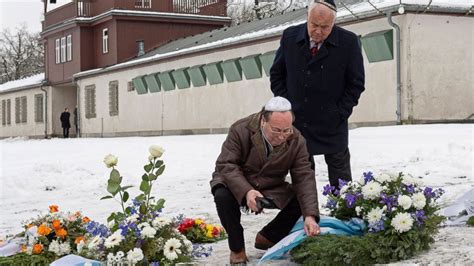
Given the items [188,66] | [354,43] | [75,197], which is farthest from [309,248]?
[188,66]

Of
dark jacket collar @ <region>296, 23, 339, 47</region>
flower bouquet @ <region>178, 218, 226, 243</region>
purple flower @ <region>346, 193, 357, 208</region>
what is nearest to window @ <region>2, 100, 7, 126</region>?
flower bouquet @ <region>178, 218, 226, 243</region>

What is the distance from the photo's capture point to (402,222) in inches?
185

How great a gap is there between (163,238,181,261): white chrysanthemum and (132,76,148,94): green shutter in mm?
25601

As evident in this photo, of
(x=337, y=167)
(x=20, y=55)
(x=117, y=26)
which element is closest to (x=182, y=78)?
(x=117, y=26)

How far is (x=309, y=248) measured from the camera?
473 cm

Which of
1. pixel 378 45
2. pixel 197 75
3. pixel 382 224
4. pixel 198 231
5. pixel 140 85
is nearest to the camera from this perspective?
pixel 382 224

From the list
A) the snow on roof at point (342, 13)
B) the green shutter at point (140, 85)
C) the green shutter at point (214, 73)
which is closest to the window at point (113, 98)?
the snow on roof at point (342, 13)

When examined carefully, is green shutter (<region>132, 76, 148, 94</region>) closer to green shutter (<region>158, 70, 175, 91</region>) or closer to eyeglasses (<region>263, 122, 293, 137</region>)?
green shutter (<region>158, 70, 175, 91</region>)

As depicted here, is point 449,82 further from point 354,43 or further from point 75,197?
point 354,43

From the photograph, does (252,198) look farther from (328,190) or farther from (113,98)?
(113,98)

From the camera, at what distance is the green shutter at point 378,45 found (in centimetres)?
1923

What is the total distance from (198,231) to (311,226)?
162 cm

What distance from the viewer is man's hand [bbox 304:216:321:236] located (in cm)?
471

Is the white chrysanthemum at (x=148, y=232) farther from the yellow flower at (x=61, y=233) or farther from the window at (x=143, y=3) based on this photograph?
the window at (x=143, y=3)
